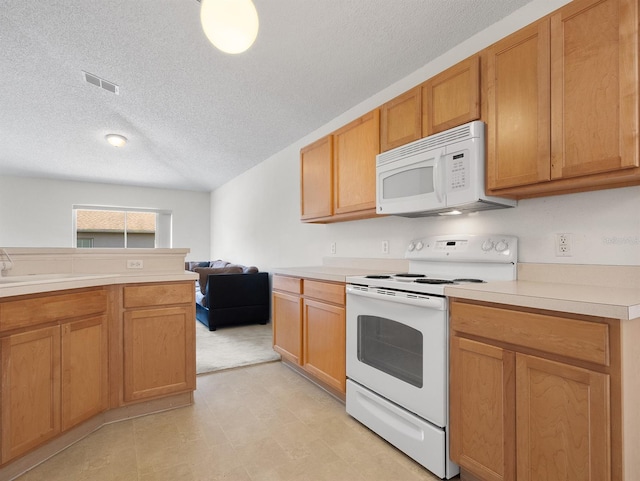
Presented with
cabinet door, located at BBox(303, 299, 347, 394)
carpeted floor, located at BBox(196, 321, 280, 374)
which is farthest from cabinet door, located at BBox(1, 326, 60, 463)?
cabinet door, located at BBox(303, 299, 347, 394)

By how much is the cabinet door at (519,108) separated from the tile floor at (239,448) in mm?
1529

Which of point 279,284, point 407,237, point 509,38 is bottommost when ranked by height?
point 279,284

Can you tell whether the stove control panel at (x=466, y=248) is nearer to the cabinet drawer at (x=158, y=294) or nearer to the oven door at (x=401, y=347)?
the oven door at (x=401, y=347)

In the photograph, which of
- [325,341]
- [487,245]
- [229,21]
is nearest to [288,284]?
[325,341]

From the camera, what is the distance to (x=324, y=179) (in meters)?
3.07

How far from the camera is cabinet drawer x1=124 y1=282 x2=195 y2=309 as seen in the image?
2.20 meters

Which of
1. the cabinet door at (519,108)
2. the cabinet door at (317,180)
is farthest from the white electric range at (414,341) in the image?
the cabinet door at (317,180)

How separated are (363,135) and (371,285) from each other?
1.23m

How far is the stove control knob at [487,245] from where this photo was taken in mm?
1983

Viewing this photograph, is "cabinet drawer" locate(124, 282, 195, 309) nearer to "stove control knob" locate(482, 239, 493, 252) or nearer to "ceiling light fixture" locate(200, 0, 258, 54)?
"ceiling light fixture" locate(200, 0, 258, 54)

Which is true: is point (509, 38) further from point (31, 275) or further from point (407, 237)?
point (31, 275)

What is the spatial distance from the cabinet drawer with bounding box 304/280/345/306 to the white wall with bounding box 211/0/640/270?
64 cm

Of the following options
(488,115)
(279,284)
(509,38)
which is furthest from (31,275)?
(509,38)

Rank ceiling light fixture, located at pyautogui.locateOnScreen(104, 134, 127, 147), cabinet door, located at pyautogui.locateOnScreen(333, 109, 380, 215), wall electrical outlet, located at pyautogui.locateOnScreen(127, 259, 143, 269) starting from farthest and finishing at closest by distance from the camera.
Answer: ceiling light fixture, located at pyautogui.locateOnScreen(104, 134, 127, 147), cabinet door, located at pyautogui.locateOnScreen(333, 109, 380, 215), wall electrical outlet, located at pyautogui.locateOnScreen(127, 259, 143, 269)
